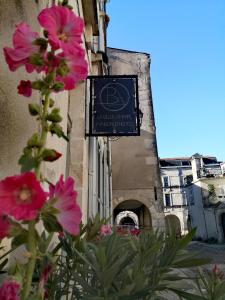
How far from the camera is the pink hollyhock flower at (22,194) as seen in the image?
1.59ft

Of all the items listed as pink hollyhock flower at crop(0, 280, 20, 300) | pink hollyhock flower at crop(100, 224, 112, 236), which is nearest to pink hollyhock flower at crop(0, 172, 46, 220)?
pink hollyhock flower at crop(0, 280, 20, 300)

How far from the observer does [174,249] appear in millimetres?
938

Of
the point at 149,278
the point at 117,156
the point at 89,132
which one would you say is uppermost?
the point at 117,156

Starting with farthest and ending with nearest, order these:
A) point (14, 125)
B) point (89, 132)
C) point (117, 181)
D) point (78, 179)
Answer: point (117, 181) < point (89, 132) < point (78, 179) < point (14, 125)

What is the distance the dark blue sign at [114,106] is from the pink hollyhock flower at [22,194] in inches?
125

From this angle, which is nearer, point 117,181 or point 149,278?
point 149,278

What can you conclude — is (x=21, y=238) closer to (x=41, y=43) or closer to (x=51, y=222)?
(x=51, y=222)

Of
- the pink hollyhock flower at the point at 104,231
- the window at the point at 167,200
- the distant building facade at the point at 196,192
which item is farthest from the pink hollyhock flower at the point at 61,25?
the window at the point at 167,200

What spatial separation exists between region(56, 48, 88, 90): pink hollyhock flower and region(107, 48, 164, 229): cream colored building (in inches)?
368

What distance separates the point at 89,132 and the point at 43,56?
10.5ft

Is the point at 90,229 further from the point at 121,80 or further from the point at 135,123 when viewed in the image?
the point at 121,80

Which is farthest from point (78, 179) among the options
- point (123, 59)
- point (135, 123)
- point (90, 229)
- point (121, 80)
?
point (123, 59)

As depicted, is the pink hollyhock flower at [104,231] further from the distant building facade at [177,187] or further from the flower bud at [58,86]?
the distant building facade at [177,187]

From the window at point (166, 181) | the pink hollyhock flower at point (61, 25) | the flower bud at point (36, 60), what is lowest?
the flower bud at point (36, 60)
